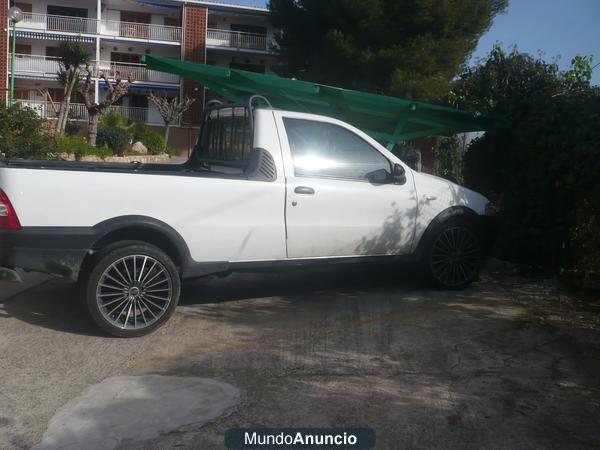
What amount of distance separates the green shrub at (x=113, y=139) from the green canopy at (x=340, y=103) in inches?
1060

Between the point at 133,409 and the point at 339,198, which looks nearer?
the point at 133,409

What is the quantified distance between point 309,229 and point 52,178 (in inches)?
92.2

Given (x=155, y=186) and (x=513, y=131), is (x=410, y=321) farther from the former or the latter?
(x=513, y=131)

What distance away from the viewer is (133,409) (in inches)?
165

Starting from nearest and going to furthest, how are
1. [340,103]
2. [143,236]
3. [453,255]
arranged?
1. [143,236]
2. [453,255]
3. [340,103]

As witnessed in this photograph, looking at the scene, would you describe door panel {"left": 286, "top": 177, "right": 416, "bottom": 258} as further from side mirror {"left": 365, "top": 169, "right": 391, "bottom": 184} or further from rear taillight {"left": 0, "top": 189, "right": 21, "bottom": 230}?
rear taillight {"left": 0, "top": 189, "right": 21, "bottom": 230}

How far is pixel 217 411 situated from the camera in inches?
165

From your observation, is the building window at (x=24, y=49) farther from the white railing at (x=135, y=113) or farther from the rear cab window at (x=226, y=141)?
the rear cab window at (x=226, y=141)

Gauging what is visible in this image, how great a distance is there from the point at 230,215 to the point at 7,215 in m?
1.82

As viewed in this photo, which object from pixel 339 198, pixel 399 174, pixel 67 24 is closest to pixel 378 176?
pixel 399 174

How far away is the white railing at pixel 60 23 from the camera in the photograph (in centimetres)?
4278

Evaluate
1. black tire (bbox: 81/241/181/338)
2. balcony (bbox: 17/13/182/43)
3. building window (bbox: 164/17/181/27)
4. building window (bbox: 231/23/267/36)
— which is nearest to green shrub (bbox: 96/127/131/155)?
balcony (bbox: 17/13/182/43)

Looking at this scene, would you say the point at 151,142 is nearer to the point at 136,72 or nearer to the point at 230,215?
the point at 136,72

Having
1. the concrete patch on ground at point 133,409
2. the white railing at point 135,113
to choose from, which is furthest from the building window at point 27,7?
the concrete patch on ground at point 133,409
